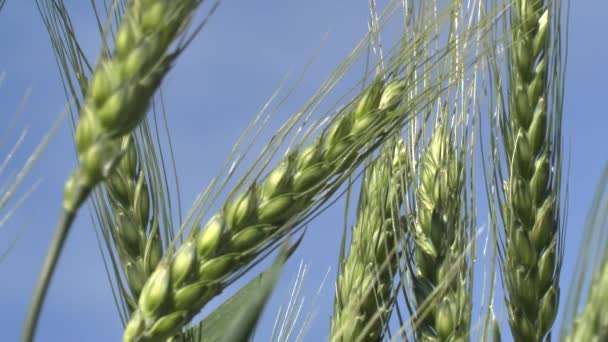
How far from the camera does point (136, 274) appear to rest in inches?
40.3

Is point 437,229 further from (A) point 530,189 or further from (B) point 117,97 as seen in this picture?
(B) point 117,97

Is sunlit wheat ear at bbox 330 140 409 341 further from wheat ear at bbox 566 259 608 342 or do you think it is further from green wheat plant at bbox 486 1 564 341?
wheat ear at bbox 566 259 608 342

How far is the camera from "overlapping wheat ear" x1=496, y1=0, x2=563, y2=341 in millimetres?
1320

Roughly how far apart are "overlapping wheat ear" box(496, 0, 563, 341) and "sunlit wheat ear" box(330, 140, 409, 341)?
0.17 meters

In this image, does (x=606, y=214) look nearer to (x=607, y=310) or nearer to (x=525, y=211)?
(x=607, y=310)

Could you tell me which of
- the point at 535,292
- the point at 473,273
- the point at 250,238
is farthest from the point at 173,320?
the point at 535,292

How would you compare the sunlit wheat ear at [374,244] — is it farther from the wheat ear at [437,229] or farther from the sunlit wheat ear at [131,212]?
the sunlit wheat ear at [131,212]

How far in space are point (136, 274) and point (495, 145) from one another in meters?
0.66

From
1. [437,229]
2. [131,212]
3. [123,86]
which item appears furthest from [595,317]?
[437,229]

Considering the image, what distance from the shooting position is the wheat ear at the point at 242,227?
2.60ft


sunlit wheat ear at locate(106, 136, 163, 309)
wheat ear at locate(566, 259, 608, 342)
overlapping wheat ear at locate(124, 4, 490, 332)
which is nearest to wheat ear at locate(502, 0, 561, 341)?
overlapping wheat ear at locate(124, 4, 490, 332)

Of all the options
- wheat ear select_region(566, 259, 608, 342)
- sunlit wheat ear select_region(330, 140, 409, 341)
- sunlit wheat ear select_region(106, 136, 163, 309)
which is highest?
sunlit wheat ear select_region(106, 136, 163, 309)

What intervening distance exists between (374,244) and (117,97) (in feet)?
2.29

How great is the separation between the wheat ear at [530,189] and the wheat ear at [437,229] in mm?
84
